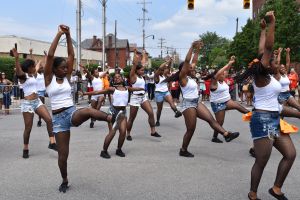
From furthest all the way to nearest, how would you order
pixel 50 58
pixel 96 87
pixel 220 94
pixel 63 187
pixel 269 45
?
pixel 96 87, pixel 220 94, pixel 63 187, pixel 50 58, pixel 269 45

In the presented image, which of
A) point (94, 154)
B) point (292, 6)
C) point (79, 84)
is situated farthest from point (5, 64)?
point (94, 154)

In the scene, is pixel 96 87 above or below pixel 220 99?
above

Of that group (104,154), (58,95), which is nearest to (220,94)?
(104,154)

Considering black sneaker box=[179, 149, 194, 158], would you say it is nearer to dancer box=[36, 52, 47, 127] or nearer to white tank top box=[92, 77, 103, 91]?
dancer box=[36, 52, 47, 127]

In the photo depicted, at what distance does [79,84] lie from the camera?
22.2m

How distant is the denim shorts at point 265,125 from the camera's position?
4.81 meters

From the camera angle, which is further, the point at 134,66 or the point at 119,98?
the point at 134,66

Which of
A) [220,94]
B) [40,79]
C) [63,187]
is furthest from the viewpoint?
[40,79]

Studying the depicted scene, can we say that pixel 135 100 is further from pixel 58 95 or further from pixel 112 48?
pixel 112 48

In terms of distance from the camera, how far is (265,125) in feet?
15.8

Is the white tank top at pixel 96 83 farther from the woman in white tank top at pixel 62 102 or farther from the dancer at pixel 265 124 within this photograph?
the dancer at pixel 265 124

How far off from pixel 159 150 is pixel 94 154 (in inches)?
54.4

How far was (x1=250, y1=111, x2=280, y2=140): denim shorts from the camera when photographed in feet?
15.8

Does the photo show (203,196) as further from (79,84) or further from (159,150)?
(79,84)
